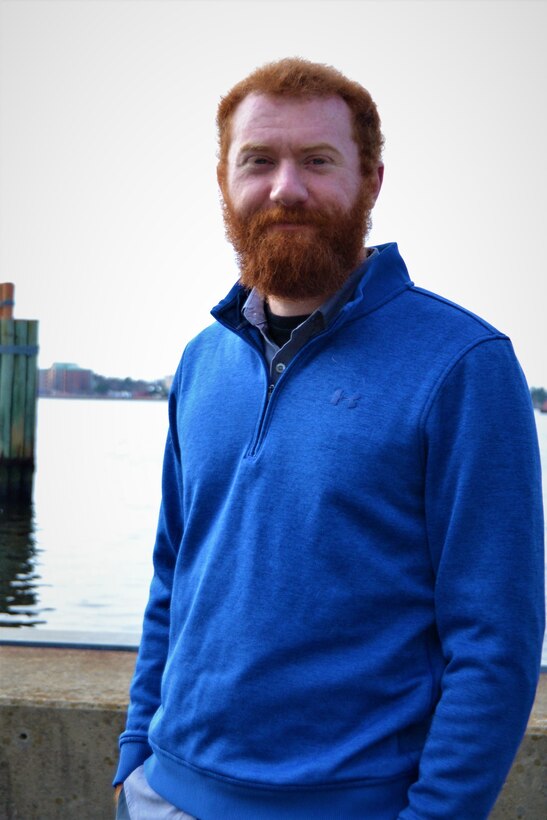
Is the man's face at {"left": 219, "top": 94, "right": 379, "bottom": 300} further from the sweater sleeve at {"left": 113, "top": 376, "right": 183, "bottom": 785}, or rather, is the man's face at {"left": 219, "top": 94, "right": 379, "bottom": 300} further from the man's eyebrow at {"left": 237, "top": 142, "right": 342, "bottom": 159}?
the sweater sleeve at {"left": 113, "top": 376, "right": 183, "bottom": 785}

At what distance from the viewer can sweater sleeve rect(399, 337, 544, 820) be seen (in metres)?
1.60

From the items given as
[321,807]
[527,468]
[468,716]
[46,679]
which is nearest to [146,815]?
[321,807]

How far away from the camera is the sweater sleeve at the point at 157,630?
2102mm

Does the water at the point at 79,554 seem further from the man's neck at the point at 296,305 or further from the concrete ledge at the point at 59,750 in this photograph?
the man's neck at the point at 296,305

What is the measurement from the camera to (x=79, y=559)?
16656 mm

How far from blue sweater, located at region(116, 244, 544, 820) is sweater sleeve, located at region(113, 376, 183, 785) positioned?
0.24 m

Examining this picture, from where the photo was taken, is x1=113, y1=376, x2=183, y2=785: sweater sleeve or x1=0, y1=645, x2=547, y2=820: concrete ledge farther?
x1=0, y1=645, x2=547, y2=820: concrete ledge

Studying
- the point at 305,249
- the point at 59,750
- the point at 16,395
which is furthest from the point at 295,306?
the point at 16,395

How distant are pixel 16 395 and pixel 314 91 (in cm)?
1551

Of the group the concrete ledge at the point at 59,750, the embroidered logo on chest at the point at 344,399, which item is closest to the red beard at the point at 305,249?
the embroidered logo on chest at the point at 344,399

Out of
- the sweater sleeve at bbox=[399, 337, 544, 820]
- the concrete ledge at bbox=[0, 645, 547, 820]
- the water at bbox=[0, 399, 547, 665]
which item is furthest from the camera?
the water at bbox=[0, 399, 547, 665]

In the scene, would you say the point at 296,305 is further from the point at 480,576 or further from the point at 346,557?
the point at 480,576

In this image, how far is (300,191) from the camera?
1.92 metres

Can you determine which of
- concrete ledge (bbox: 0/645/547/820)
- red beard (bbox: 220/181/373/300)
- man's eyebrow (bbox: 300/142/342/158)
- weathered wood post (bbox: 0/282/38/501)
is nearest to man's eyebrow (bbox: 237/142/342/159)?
man's eyebrow (bbox: 300/142/342/158)
